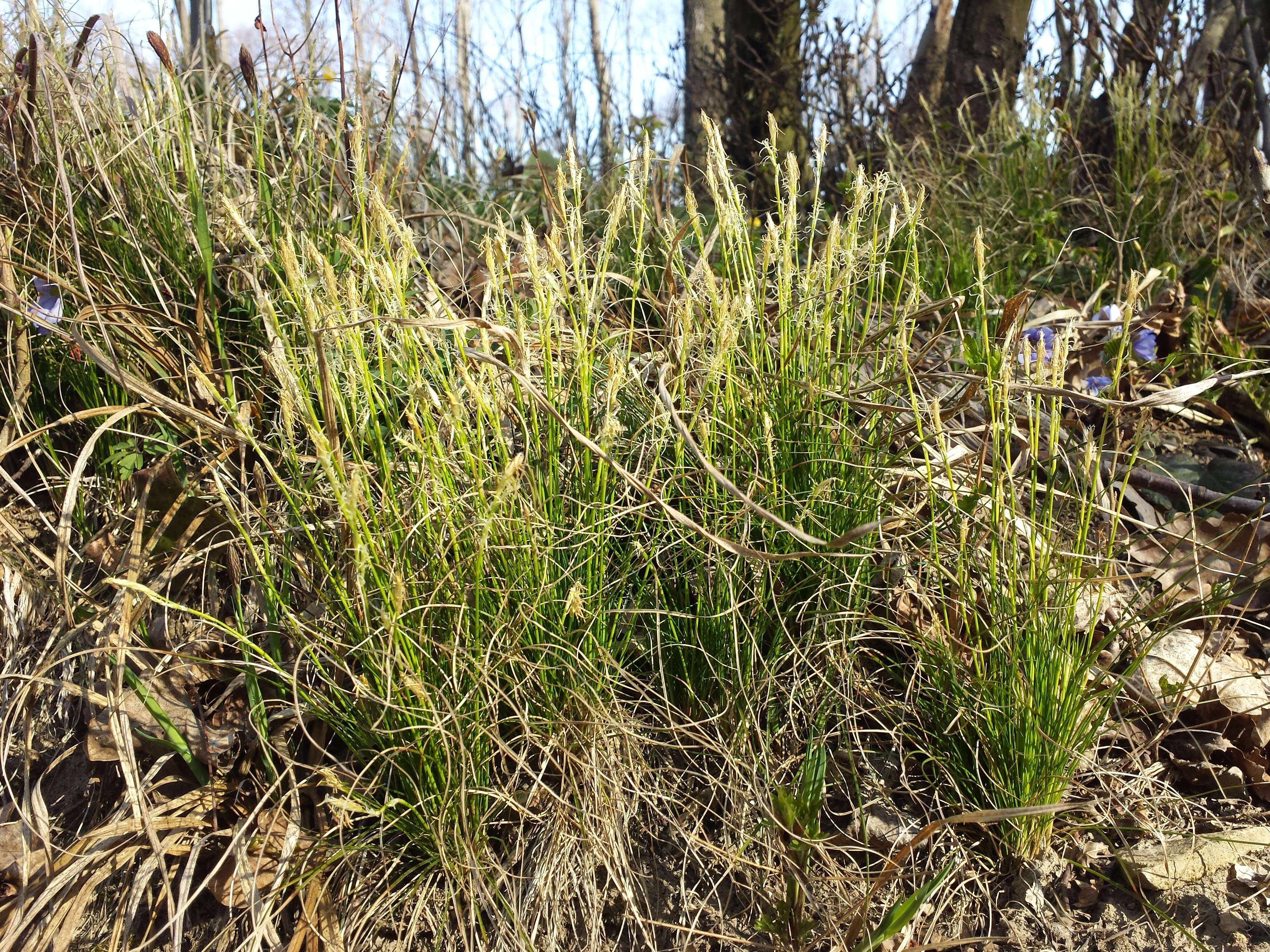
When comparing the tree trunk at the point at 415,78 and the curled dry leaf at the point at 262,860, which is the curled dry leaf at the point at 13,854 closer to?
the curled dry leaf at the point at 262,860

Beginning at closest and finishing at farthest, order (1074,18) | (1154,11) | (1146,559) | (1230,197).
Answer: (1146,559)
(1230,197)
(1154,11)
(1074,18)

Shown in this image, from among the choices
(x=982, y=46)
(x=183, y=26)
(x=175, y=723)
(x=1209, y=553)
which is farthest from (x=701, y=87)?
(x=175, y=723)

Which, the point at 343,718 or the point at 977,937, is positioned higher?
the point at 343,718

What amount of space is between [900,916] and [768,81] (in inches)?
148

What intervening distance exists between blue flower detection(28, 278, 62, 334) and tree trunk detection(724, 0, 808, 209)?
9.77 feet

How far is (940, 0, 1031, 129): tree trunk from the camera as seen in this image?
4477mm

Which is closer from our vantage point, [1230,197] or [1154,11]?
[1230,197]

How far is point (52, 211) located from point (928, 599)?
1.85 metres

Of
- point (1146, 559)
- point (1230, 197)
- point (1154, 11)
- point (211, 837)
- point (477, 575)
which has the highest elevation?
point (1154, 11)

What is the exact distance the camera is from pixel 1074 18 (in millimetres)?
3787

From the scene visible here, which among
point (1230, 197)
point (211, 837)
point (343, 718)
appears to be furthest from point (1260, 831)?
point (1230, 197)

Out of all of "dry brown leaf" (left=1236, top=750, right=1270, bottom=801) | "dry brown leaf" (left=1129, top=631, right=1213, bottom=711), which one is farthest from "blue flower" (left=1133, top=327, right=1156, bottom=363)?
"dry brown leaf" (left=1236, top=750, right=1270, bottom=801)

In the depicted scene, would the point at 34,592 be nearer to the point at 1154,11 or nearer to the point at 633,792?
the point at 633,792

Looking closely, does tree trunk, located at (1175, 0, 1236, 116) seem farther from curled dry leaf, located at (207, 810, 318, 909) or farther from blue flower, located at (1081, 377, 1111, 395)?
curled dry leaf, located at (207, 810, 318, 909)
